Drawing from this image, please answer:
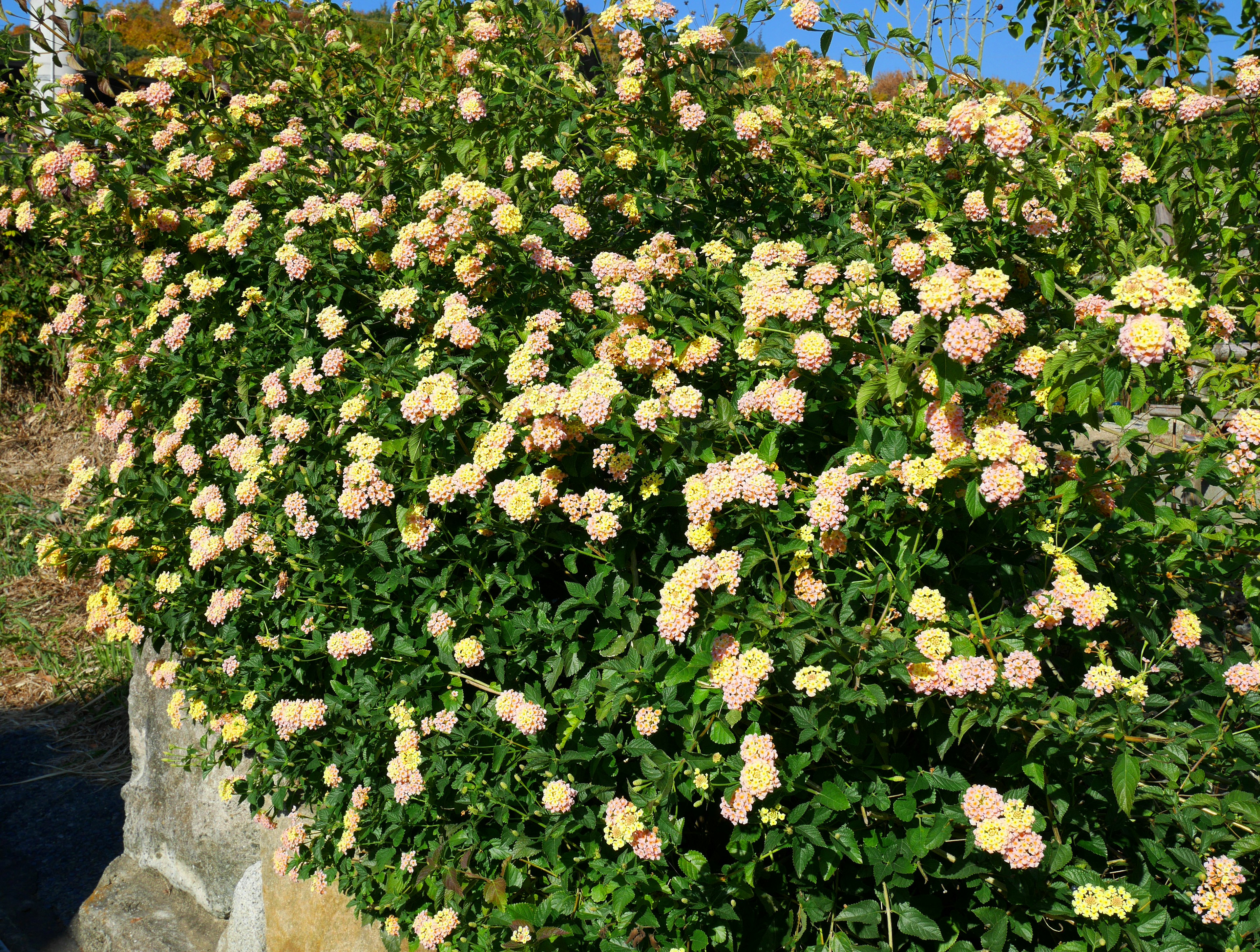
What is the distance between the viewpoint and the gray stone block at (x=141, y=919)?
3209mm

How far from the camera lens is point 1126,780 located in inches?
60.4

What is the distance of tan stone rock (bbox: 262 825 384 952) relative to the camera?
8.34ft

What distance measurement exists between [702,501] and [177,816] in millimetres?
2592

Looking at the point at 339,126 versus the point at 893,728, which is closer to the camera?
the point at 893,728

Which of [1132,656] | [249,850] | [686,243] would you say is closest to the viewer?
[1132,656]

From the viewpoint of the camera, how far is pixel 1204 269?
2.05 m

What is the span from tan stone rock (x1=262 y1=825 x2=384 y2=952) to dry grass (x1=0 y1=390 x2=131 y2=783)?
6.55 feet

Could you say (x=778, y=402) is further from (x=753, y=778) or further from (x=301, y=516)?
(x=301, y=516)

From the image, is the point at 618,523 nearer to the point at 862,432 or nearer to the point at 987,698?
the point at 862,432

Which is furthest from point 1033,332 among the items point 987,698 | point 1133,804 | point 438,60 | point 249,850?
point 249,850

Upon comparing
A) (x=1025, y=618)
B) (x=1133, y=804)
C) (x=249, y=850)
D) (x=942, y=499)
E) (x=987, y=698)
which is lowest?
(x=249, y=850)

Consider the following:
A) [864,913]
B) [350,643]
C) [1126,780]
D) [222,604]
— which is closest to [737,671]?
[864,913]

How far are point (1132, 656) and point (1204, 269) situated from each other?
88 cm

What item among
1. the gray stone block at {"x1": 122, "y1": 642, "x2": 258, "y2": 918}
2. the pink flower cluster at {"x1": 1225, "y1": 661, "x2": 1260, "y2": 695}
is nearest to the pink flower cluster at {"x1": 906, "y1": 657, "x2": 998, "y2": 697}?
the pink flower cluster at {"x1": 1225, "y1": 661, "x2": 1260, "y2": 695}
